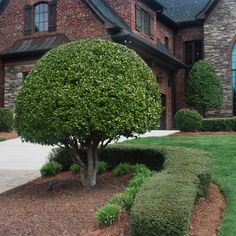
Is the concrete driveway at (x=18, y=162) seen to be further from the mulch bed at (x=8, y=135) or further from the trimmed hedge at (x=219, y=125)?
the trimmed hedge at (x=219, y=125)

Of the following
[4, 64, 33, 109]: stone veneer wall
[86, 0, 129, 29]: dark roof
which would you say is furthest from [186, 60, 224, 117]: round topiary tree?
[4, 64, 33, 109]: stone veneer wall

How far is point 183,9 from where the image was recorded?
104 ft

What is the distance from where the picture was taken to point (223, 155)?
11547mm

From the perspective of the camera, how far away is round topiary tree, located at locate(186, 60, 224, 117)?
86.3 feet

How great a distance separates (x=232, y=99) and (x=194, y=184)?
2117cm

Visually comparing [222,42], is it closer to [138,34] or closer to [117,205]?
[138,34]

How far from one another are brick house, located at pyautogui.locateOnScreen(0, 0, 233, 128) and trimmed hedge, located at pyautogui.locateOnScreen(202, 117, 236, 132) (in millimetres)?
4890

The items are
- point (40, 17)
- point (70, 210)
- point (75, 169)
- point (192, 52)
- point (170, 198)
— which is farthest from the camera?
point (192, 52)

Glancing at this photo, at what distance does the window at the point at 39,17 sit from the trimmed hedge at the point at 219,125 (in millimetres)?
9333

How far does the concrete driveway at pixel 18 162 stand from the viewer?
10883mm

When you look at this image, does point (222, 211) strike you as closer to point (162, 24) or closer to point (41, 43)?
point (41, 43)

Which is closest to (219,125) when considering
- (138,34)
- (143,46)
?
(143,46)

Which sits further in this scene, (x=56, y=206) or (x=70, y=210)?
(x=56, y=206)

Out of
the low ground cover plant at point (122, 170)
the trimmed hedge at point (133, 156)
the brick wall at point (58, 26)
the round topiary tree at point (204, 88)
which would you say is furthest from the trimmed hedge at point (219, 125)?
the low ground cover plant at point (122, 170)
